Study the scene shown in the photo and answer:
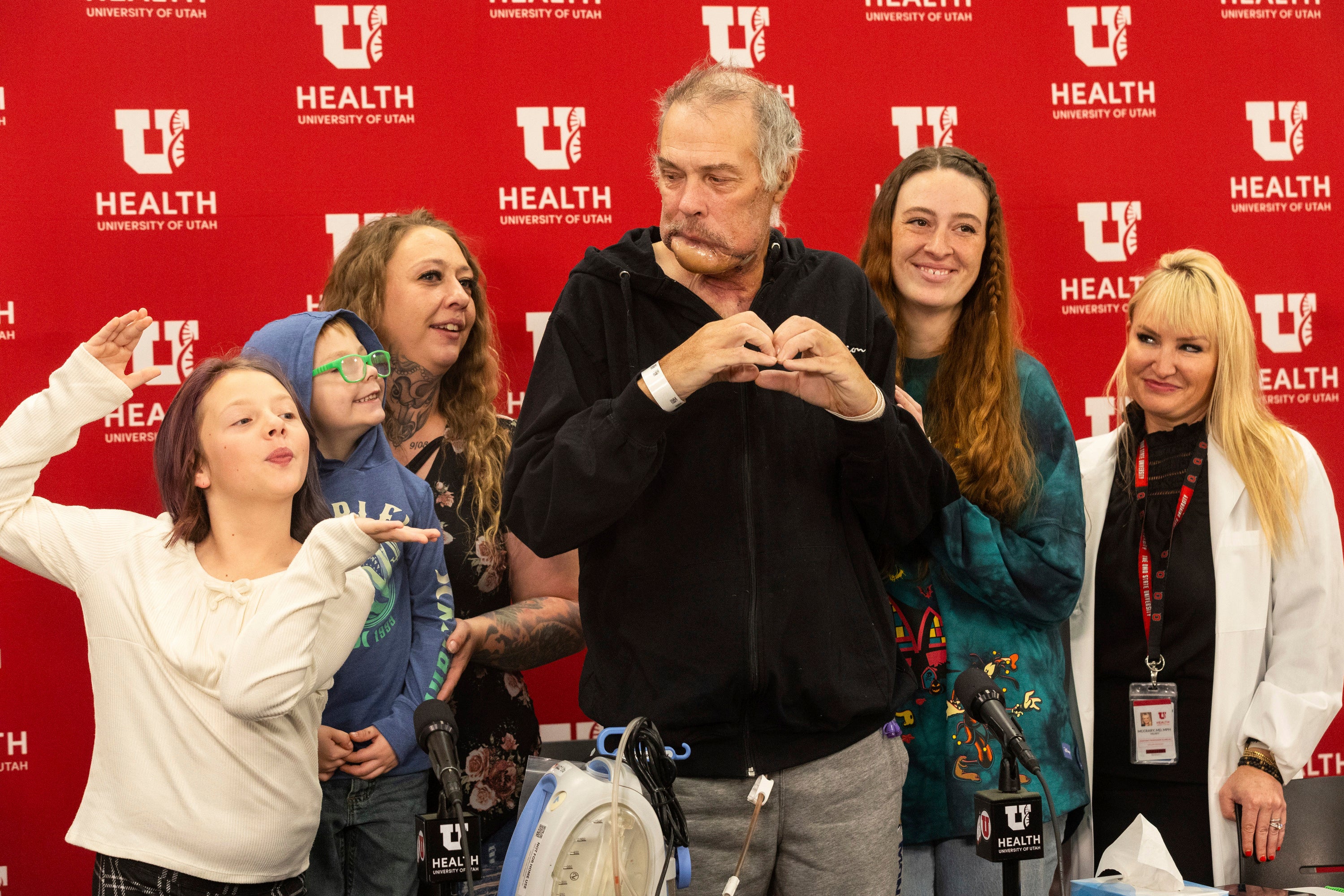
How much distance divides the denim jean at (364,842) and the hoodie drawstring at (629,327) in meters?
1.03

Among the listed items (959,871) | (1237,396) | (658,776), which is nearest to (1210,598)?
(1237,396)

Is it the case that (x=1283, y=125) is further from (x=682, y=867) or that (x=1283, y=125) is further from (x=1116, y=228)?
(x=682, y=867)

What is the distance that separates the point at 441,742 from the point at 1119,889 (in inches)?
49.5

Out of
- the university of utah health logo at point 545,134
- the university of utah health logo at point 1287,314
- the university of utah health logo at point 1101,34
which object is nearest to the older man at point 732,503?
the university of utah health logo at point 545,134

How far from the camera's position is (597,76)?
3316 mm

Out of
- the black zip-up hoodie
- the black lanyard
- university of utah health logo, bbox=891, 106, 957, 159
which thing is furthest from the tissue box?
university of utah health logo, bbox=891, 106, 957, 159

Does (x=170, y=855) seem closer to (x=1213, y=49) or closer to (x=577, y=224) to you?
(x=577, y=224)

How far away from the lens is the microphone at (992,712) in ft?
5.31

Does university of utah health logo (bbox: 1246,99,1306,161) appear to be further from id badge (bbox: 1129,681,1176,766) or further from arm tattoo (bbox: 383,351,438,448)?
arm tattoo (bbox: 383,351,438,448)

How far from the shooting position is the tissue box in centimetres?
196

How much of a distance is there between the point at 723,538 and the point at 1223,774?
1.49m

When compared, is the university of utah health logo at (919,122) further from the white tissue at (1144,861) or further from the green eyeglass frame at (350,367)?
the white tissue at (1144,861)

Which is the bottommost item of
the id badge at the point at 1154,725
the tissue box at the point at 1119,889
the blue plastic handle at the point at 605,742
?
the tissue box at the point at 1119,889

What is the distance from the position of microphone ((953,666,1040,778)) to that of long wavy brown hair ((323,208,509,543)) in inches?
49.7
